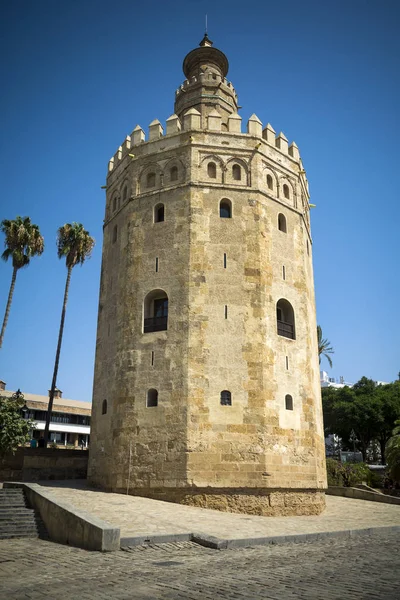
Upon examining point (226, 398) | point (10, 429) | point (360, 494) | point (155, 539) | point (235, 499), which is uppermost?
point (226, 398)

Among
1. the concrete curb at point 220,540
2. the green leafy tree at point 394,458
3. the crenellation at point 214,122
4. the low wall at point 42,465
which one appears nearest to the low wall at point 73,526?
the concrete curb at point 220,540

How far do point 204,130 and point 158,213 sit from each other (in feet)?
12.4

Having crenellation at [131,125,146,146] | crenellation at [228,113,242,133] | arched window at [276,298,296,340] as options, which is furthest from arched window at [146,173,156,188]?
arched window at [276,298,296,340]

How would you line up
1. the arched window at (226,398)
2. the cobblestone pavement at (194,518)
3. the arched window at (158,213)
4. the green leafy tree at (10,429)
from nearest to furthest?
the cobblestone pavement at (194,518) → the arched window at (226,398) → the green leafy tree at (10,429) → the arched window at (158,213)

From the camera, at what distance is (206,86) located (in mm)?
24484

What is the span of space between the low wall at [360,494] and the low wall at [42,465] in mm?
11554

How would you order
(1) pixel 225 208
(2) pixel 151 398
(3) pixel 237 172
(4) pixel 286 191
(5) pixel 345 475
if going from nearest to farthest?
(2) pixel 151 398
(1) pixel 225 208
(3) pixel 237 172
(4) pixel 286 191
(5) pixel 345 475

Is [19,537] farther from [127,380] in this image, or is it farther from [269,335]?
[269,335]

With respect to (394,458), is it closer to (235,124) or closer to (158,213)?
(158,213)

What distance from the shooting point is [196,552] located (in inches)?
359

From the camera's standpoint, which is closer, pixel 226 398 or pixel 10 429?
pixel 226 398

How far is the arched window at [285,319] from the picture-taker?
19.0 m

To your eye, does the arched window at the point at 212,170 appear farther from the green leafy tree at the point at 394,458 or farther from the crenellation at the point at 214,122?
the green leafy tree at the point at 394,458

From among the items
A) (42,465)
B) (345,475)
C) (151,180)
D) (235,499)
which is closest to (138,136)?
(151,180)
